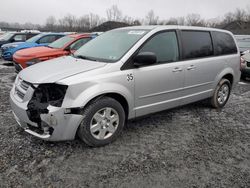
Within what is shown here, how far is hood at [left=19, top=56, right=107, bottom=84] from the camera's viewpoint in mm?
3084

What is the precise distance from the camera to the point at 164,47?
13.0 feet

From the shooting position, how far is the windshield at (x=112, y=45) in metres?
3.62

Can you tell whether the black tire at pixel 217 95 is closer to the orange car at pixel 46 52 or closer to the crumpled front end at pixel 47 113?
the crumpled front end at pixel 47 113

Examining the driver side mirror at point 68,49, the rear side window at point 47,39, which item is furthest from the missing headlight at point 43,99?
the rear side window at point 47,39

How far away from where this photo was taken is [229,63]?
5098 millimetres

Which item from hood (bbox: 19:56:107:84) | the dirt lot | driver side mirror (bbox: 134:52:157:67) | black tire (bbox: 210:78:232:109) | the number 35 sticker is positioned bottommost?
the dirt lot

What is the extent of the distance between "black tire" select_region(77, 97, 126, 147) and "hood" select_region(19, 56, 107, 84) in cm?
48

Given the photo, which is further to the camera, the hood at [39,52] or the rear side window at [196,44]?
the hood at [39,52]

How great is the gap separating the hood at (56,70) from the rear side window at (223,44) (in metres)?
2.75

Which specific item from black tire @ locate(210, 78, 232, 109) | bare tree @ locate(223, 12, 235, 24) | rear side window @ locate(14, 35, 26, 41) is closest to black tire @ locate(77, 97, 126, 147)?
black tire @ locate(210, 78, 232, 109)

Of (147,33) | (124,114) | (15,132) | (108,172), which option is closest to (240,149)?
(124,114)

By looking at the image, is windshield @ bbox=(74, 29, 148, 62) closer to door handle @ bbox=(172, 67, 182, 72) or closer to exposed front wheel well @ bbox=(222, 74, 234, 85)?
door handle @ bbox=(172, 67, 182, 72)

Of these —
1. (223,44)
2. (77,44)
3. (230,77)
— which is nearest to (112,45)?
(223,44)

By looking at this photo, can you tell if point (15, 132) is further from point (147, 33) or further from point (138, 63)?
point (147, 33)
